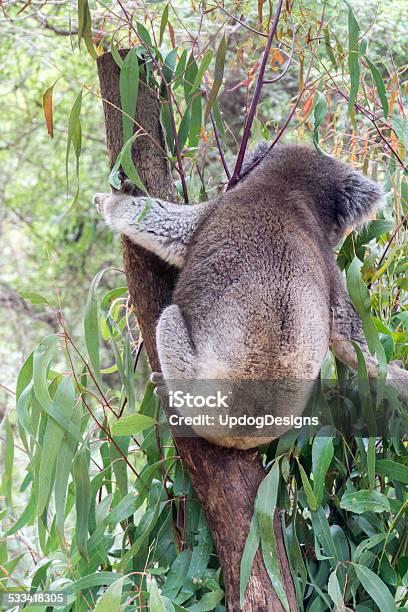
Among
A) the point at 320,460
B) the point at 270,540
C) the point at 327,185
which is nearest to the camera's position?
the point at 270,540

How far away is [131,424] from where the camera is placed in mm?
2018

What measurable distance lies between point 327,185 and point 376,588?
127 cm

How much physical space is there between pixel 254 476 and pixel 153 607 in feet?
1.45

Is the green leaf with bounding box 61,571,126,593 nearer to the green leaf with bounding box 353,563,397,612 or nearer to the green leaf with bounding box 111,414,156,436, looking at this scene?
the green leaf with bounding box 111,414,156,436

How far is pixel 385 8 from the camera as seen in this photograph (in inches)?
141

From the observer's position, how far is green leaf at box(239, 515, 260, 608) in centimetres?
187

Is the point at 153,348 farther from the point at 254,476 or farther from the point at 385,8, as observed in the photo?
the point at 385,8

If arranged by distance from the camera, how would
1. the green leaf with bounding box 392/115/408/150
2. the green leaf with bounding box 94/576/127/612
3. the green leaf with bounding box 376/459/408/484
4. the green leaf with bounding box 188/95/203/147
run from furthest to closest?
the green leaf with bounding box 188/95/203/147
the green leaf with bounding box 392/115/408/150
the green leaf with bounding box 376/459/408/484
the green leaf with bounding box 94/576/127/612

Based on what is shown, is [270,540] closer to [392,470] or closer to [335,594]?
[335,594]

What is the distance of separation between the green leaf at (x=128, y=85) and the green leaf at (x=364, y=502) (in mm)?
1160

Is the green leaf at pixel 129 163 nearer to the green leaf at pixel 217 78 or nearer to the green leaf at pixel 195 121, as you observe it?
the green leaf at pixel 217 78

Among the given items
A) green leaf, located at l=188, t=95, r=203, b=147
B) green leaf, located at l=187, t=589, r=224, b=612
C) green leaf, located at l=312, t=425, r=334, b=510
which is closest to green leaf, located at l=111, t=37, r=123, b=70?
green leaf, located at l=188, t=95, r=203, b=147

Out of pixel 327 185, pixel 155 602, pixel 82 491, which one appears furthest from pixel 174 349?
pixel 327 185

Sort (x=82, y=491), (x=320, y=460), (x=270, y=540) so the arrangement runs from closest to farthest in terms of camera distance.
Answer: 1. (x=270, y=540)
2. (x=320, y=460)
3. (x=82, y=491)
